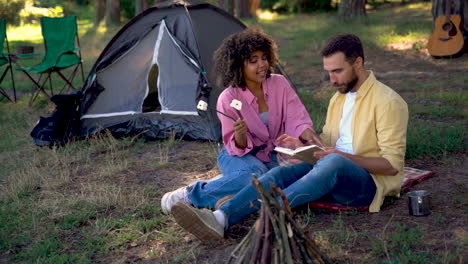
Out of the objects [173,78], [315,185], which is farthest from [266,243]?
[173,78]

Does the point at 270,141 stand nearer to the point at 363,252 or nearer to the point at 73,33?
the point at 363,252

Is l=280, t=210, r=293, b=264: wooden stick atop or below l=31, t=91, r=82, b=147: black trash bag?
atop

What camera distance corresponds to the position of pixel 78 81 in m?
9.85

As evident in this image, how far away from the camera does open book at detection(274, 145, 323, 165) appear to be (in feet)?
10.9

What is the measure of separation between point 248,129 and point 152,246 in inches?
40.9

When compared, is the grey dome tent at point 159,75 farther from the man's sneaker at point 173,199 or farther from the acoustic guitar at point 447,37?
the acoustic guitar at point 447,37

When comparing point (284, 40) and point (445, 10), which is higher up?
point (445, 10)

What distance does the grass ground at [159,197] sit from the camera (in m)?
3.26

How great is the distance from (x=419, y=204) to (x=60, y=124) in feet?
13.0

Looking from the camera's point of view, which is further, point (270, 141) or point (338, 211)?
point (270, 141)

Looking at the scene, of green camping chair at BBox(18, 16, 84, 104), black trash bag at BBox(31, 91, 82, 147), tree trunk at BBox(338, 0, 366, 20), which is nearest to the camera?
black trash bag at BBox(31, 91, 82, 147)

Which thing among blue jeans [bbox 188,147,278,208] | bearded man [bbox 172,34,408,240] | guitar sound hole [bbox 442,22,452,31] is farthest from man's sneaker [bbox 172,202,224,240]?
guitar sound hole [bbox 442,22,452,31]

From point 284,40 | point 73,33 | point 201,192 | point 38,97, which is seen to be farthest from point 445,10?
point 201,192

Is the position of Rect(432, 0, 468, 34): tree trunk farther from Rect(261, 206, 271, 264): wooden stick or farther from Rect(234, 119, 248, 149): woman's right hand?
Rect(261, 206, 271, 264): wooden stick
